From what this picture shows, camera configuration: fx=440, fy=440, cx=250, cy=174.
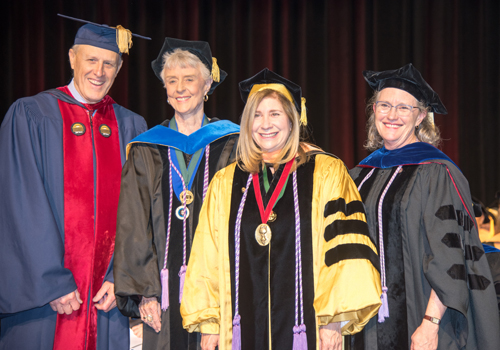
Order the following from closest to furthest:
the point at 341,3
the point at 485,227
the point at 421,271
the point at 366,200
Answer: the point at 421,271 < the point at 366,200 < the point at 485,227 < the point at 341,3

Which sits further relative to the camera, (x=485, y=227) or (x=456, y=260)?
(x=485, y=227)

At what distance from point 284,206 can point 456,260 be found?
0.83 m

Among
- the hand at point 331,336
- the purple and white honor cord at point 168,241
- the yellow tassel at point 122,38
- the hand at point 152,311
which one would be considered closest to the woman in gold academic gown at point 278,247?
the hand at point 331,336

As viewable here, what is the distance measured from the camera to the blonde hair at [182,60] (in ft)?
8.29

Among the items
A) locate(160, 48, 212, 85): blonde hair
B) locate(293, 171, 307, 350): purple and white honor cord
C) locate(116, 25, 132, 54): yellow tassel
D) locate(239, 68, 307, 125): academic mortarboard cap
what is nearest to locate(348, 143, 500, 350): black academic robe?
locate(293, 171, 307, 350): purple and white honor cord

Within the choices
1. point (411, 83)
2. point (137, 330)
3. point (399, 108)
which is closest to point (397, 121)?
point (399, 108)

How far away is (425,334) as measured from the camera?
2043 millimetres

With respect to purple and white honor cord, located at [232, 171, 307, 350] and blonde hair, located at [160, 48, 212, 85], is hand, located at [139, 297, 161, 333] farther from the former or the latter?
blonde hair, located at [160, 48, 212, 85]

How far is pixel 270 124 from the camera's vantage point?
2098 millimetres

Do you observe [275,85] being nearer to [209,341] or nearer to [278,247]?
[278,247]

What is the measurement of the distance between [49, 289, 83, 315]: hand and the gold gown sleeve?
4.19 feet

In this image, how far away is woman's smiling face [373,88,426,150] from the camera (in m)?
2.44

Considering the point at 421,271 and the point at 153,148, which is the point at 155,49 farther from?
the point at 421,271

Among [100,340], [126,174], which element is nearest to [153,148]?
[126,174]
